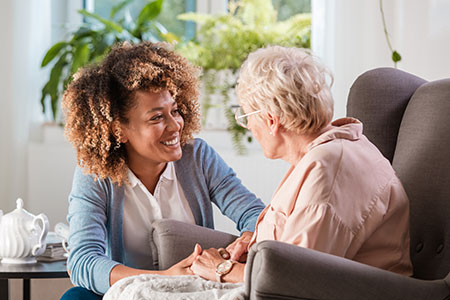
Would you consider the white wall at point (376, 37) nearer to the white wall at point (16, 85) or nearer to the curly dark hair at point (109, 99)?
the curly dark hair at point (109, 99)

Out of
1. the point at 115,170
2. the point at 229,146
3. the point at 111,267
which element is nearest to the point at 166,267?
the point at 111,267

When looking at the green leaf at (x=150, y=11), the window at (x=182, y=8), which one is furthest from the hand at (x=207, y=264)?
the window at (x=182, y=8)

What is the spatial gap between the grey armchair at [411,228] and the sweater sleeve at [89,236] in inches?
6.3

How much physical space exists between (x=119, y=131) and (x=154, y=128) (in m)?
0.10

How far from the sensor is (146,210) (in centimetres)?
195

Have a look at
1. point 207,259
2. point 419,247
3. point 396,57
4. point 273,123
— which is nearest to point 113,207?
point 207,259

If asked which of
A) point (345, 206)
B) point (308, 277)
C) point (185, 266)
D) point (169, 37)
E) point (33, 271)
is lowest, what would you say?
point (33, 271)

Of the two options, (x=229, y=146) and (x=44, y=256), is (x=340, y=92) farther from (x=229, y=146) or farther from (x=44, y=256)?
(x=44, y=256)

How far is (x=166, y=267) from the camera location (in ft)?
6.00

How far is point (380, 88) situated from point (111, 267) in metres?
0.88

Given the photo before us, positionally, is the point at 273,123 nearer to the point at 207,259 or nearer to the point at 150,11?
the point at 207,259

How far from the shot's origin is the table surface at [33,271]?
1.91 metres

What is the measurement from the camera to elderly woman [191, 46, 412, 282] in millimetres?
1369

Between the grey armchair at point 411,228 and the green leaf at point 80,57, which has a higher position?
the green leaf at point 80,57
